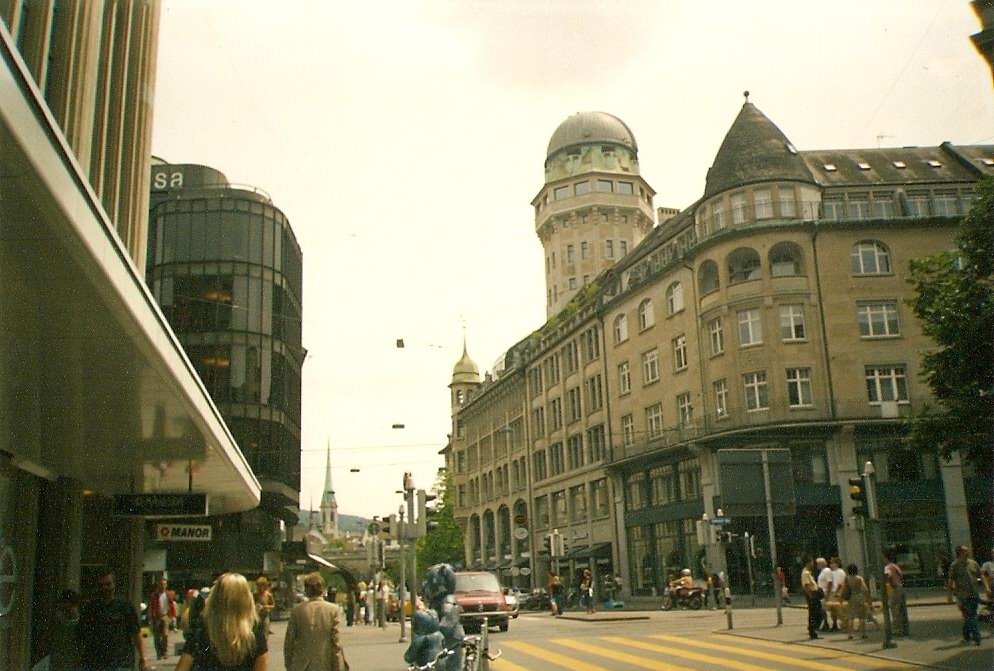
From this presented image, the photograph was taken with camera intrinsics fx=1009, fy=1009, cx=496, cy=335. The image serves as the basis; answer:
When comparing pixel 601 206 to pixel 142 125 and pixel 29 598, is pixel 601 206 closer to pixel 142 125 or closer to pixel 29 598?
pixel 142 125

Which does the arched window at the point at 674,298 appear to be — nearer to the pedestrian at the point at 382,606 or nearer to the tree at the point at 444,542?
the pedestrian at the point at 382,606

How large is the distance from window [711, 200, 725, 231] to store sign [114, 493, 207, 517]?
34918 mm

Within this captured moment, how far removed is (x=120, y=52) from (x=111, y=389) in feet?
34.6

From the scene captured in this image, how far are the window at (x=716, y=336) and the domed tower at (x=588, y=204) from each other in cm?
4084

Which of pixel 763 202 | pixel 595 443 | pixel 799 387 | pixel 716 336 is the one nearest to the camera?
pixel 799 387

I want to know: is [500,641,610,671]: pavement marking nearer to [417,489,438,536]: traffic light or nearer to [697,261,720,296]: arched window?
[417,489,438,536]: traffic light

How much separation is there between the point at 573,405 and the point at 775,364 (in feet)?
74.7

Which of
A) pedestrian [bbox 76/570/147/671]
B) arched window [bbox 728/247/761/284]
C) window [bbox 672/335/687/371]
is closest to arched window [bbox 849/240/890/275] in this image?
arched window [bbox 728/247/761/284]

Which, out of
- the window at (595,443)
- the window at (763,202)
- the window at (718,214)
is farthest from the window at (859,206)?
the window at (595,443)

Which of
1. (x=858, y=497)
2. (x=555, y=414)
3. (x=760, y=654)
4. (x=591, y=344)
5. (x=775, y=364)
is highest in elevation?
(x=591, y=344)

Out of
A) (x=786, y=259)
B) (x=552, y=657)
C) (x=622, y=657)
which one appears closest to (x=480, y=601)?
(x=552, y=657)

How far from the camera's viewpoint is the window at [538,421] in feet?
238

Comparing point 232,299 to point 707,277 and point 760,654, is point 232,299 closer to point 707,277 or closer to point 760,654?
point 707,277

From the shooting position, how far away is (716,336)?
156ft
